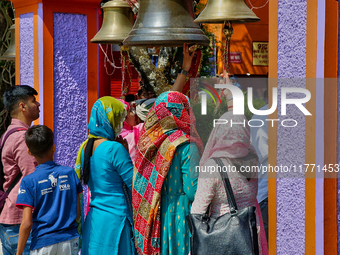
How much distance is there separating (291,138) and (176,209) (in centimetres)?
98

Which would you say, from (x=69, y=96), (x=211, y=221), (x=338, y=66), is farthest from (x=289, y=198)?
(x=69, y=96)

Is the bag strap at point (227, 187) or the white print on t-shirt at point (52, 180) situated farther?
the white print on t-shirt at point (52, 180)

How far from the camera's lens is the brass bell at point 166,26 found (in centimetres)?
306

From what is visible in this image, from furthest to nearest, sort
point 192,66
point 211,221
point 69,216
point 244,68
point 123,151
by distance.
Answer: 1. point 244,68
2. point 192,66
3. point 123,151
4. point 69,216
5. point 211,221

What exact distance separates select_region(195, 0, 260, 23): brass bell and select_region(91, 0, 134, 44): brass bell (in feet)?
4.33

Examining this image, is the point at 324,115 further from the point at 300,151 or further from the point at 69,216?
the point at 69,216

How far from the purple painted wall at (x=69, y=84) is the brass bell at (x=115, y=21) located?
653 mm

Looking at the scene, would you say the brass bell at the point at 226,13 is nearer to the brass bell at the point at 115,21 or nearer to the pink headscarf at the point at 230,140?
the pink headscarf at the point at 230,140

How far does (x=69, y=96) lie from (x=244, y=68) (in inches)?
297

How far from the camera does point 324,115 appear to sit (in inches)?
84.7

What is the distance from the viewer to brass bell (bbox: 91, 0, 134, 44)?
14.3 feet

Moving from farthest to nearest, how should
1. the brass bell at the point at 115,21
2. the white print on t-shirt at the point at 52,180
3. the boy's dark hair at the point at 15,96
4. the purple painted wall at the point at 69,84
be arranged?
1. the purple painted wall at the point at 69,84
2. the brass bell at the point at 115,21
3. the boy's dark hair at the point at 15,96
4. the white print on t-shirt at the point at 52,180

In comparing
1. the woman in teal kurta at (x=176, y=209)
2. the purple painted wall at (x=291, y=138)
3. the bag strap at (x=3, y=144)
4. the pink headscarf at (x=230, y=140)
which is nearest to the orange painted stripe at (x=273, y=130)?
the purple painted wall at (x=291, y=138)

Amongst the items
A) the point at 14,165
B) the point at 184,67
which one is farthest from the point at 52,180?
the point at 184,67
